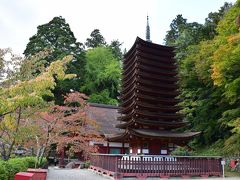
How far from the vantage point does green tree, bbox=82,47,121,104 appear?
160 feet

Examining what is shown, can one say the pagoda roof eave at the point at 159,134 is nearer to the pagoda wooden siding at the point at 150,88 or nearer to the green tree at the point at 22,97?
the pagoda wooden siding at the point at 150,88

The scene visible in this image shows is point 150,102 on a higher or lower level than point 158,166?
higher

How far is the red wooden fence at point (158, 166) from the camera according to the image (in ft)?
62.4

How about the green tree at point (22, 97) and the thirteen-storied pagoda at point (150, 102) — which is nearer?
the green tree at point (22, 97)

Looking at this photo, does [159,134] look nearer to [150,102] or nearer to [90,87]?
[150,102]

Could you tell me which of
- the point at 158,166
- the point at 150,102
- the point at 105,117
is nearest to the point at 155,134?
the point at 158,166

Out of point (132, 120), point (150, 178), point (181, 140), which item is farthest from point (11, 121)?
point (181, 140)

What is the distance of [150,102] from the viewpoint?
81.7ft

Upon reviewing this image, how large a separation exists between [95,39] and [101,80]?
23519 mm

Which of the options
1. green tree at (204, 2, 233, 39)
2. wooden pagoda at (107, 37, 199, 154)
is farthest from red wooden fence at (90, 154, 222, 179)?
green tree at (204, 2, 233, 39)

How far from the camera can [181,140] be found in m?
23.7

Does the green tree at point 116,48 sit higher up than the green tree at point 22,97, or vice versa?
the green tree at point 116,48

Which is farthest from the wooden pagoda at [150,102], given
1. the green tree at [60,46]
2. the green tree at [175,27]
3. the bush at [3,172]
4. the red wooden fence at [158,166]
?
the green tree at [175,27]

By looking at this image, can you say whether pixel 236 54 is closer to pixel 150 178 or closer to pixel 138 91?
pixel 138 91
